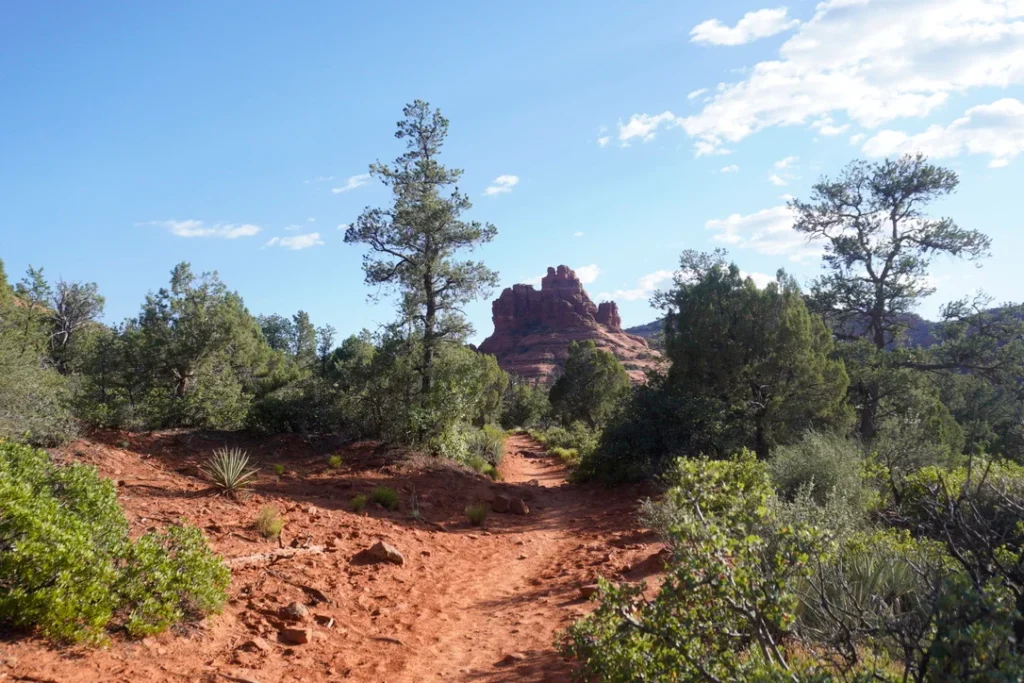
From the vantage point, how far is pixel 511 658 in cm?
565

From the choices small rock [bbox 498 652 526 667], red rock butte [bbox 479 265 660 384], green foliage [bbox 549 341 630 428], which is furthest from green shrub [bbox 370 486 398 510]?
red rock butte [bbox 479 265 660 384]

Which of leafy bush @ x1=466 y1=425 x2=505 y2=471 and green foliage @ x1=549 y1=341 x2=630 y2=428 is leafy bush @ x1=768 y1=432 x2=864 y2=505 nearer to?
leafy bush @ x1=466 y1=425 x2=505 y2=471

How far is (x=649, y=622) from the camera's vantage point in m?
3.43

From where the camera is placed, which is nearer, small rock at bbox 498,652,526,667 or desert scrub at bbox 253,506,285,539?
small rock at bbox 498,652,526,667

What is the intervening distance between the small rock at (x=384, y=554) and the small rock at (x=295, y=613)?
2.02m

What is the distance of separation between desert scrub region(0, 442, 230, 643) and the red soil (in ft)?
0.64

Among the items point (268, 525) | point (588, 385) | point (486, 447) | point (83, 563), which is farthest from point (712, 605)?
point (588, 385)

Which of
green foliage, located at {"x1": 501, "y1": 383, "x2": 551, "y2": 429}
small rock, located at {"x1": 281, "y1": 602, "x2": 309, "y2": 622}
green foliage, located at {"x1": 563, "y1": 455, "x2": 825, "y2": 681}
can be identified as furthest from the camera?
green foliage, located at {"x1": 501, "y1": 383, "x2": 551, "y2": 429}

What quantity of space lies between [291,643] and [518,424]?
42.3m

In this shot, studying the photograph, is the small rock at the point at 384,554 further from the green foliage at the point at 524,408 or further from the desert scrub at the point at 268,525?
the green foliage at the point at 524,408

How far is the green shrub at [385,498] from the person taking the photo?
11.1 meters

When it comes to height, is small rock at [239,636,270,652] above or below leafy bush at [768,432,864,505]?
below

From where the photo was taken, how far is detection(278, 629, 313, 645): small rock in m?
5.68

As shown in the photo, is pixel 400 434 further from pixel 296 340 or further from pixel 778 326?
pixel 296 340
